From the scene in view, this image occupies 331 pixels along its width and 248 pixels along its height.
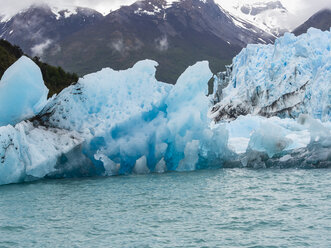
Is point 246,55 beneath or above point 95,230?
above

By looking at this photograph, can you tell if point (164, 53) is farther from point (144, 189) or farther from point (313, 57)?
point (144, 189)

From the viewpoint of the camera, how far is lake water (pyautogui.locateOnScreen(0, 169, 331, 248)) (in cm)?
748

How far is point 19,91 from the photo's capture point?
14.9m

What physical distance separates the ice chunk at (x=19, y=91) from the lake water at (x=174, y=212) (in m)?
2.80

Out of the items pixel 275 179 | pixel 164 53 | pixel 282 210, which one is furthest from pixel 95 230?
pixel 164 53

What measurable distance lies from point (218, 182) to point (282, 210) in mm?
3921

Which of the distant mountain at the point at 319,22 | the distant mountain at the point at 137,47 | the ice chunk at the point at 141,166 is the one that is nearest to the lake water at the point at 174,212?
the ice chunk at the point at 141,166

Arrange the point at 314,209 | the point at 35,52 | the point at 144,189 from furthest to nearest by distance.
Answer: the point at 35,52
the point at 144,189
the point at 314,209

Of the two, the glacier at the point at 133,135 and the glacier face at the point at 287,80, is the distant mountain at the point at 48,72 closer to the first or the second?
the glacier face at the point at 287,80

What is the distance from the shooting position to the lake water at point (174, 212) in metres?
7.48

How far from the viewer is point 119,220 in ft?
29.3

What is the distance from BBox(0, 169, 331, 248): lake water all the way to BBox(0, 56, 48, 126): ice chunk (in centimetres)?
280

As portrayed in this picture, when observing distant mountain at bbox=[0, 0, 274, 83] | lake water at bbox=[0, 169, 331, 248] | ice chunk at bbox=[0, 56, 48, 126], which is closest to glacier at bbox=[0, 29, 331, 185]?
Result: ice chunk at bbox=[0, 56, 48, 126]

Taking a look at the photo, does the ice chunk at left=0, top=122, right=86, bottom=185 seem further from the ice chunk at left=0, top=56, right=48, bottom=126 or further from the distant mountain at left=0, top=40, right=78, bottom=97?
the distant mountain at left=0, top=40, right=78, bottom=97
